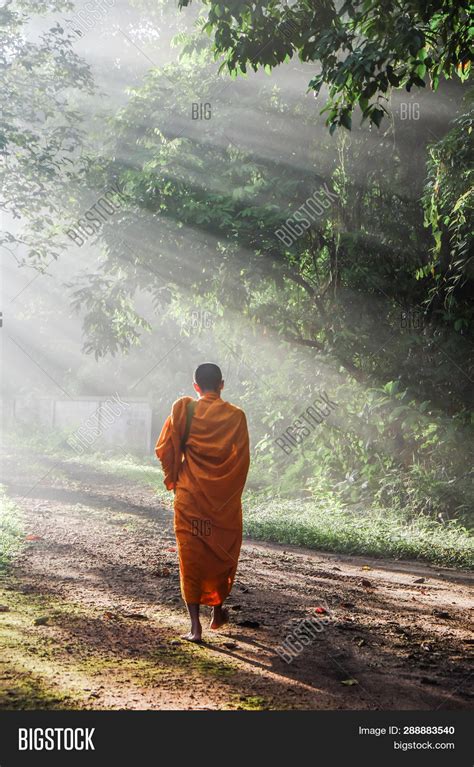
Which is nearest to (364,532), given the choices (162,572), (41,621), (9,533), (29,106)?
(162,572)

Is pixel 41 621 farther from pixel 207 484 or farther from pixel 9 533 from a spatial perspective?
pixel 9 533

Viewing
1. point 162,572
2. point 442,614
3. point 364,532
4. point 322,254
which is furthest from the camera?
point 322,254

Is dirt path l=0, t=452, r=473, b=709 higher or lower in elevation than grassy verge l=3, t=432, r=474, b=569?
higher

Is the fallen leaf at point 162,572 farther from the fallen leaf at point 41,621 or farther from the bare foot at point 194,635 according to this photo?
the bare foot at point 194,635

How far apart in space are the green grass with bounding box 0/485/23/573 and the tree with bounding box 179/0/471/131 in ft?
19.9

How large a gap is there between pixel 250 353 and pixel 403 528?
340 inches

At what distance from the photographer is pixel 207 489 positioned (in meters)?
6.34

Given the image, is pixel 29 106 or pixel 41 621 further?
pixel 29 106

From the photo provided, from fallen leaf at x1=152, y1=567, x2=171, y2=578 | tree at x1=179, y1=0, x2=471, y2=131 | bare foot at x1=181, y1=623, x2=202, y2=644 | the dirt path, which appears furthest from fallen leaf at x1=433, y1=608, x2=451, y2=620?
tree at x1=179, y1=0, x2=471, y2=131

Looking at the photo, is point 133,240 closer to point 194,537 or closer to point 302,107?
point 302,107

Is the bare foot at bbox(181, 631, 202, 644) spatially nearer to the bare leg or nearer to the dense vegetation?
the bare leg

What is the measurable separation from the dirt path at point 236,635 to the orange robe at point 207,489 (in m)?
0.46

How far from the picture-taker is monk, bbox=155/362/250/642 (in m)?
6.21

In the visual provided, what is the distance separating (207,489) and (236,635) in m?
1.20
